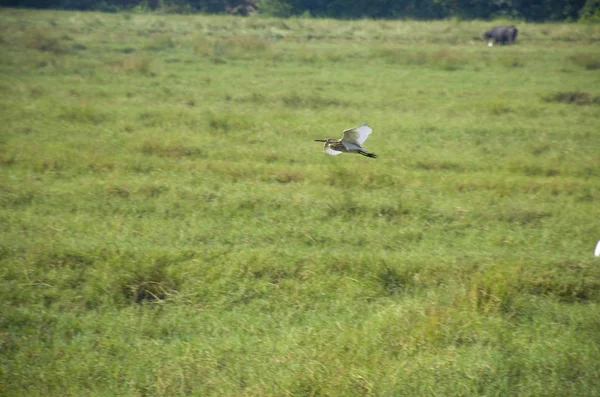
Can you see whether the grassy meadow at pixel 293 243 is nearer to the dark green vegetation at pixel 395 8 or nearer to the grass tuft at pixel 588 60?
the grass tuft at pixel 588 60

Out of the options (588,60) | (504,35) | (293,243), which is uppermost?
(504,35)

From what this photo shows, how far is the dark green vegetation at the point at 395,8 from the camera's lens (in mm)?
27953

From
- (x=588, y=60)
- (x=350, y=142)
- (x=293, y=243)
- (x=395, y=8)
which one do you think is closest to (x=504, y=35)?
(x=588, y=60)

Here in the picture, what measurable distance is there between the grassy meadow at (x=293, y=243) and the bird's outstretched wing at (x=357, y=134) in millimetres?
1243

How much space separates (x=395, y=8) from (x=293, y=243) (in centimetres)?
2661

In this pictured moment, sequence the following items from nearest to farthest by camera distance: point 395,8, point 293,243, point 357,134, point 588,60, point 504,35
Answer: point 357,134 → point 293,243 → point 588,60 → point 504,35 → point 395,8

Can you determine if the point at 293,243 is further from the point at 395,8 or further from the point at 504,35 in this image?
the point at 395,8

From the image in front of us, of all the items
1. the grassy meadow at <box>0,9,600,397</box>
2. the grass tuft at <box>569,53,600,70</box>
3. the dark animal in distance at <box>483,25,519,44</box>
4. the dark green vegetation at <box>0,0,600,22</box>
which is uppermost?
the dark green vegetation at <box>0,0,600,22</box>

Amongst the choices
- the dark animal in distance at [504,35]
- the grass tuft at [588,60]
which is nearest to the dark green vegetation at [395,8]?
the dark animal in distance at [504,35]

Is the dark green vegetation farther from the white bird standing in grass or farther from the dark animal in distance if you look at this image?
the white bird standing in grass

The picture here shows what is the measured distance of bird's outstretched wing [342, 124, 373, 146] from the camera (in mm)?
3008

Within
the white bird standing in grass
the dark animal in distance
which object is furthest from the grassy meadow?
the dark animal in distance

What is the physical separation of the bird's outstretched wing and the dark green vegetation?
2594cm

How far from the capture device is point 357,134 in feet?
10.1
